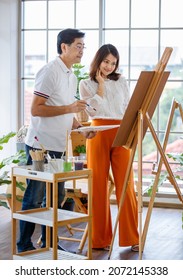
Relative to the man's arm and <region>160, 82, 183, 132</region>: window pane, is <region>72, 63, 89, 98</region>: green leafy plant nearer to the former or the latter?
<region>160, 82, 183, 132</region>: window pane

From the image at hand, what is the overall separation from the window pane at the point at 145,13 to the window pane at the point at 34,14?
1057 millimetres

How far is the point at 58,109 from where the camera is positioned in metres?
4.34

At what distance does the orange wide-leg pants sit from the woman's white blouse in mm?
60

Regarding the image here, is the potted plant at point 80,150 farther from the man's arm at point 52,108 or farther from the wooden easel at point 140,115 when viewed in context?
the man's arm at point 52,108

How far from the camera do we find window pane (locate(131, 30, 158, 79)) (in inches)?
275

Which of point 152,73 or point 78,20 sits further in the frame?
point 78,20

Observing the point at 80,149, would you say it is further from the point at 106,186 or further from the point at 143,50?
the point at 106,186

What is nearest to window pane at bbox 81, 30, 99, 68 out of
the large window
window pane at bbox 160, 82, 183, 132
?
the large window

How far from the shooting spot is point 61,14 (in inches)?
286

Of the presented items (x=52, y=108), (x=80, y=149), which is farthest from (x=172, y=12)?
(x=52, y=108)

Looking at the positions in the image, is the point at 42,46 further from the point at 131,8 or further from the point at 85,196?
the point at 85,196

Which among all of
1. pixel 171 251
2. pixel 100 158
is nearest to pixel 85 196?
pixel 100 158

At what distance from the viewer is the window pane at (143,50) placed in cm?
697

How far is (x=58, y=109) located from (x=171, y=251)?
1455mm
